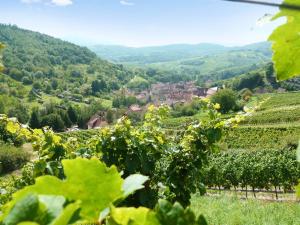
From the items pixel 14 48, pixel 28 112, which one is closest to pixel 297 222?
pixel 28 112

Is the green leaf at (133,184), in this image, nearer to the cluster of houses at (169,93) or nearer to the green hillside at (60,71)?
the cluster of houses at (169,93)

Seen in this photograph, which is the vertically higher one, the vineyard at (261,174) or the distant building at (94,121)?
the vineyard at (261,174)

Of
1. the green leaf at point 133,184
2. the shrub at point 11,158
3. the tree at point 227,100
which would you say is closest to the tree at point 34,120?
the shrub at point 11,158

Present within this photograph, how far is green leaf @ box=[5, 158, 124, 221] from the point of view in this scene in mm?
468

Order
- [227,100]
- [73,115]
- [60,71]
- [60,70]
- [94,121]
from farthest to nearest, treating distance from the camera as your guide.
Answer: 1. [60,70]
2. [60,71]
3. [73,115]
4. [94,121]
5. [227,100]

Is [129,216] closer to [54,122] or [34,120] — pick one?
[54,122]

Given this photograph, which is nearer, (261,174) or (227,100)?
(261,174)

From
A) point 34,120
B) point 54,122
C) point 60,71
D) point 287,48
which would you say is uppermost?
point 287,48

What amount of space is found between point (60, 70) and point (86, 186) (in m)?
171

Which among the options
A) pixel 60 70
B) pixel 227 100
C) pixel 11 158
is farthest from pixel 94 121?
pixel 60 70

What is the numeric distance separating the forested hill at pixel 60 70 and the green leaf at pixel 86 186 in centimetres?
13077

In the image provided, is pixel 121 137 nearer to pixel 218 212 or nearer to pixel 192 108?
pixel 218 212

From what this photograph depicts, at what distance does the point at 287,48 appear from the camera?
704 millimetres

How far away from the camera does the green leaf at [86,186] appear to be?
1.53ft
